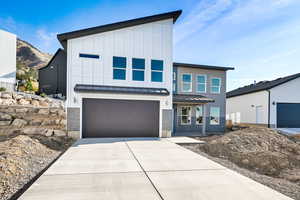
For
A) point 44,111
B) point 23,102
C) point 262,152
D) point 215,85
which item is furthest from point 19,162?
point 215,85

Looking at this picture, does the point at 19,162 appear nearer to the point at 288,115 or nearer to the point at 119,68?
the point at 119,68

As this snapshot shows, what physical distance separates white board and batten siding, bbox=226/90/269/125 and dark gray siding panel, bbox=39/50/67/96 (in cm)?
1920

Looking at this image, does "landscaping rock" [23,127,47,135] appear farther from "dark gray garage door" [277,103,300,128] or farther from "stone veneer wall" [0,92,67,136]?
"dark gray garage door" [277,103,300,128]

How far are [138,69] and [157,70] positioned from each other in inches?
50.1

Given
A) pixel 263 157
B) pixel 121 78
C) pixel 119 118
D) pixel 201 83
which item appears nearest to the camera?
pixel 263 157

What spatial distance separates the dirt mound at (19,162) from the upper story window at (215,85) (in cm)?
Result: 1220

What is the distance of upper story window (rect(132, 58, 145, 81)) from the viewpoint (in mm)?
9477

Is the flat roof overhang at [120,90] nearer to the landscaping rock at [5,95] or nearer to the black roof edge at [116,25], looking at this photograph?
the black roof edge at [116,25]

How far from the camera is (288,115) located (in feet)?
45.9

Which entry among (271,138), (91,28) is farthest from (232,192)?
(91,28)

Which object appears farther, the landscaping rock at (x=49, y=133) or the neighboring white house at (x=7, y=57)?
the neighboring white house at (x=7, y=57)

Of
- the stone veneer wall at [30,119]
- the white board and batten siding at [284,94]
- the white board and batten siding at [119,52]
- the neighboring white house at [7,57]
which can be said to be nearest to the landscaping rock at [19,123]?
the stone veneer wall at [30,119]

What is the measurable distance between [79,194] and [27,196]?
0.91 meters

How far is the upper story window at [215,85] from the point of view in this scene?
13.0 metres
